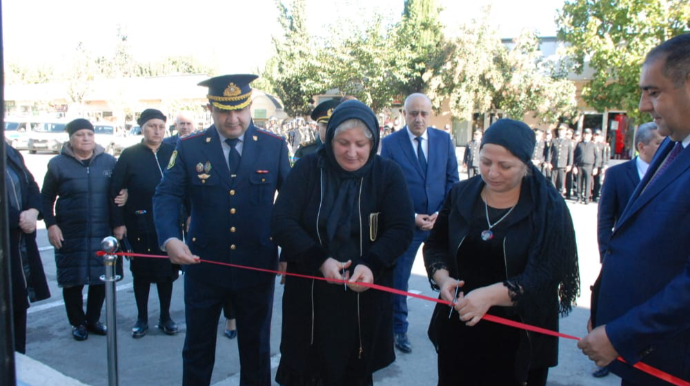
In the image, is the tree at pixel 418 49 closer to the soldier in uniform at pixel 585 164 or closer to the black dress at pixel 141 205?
the soldier in uniform at pixel 585 164

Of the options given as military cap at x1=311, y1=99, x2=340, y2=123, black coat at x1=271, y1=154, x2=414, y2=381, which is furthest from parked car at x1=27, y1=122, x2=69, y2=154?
black coat at x1=271, y1=154, x2=414, y2=381

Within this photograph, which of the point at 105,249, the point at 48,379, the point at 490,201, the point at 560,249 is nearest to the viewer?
the point at 560,249

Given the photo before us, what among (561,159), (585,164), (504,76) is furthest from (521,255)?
(504,76)

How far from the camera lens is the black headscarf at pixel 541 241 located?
2.15 m

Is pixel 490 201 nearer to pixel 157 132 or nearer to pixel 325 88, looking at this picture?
pixel 157 132

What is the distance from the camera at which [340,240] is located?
244cm

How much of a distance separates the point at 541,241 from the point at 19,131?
32.7 m

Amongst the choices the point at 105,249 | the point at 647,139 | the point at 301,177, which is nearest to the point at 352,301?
the point at 301,177

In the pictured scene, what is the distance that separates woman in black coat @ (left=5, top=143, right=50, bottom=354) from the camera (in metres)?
3.60

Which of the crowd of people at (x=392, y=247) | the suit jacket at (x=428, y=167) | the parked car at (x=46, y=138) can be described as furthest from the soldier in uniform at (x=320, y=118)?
the parked car at (x=46, y=138)

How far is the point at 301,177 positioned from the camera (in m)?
2.51

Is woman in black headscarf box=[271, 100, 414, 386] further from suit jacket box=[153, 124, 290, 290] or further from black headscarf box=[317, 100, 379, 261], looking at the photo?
suit jacket box=[153, 124, 290, 290]

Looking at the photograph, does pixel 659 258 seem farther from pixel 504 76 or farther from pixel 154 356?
pixel 504 76

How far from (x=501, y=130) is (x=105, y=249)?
2.38 m
